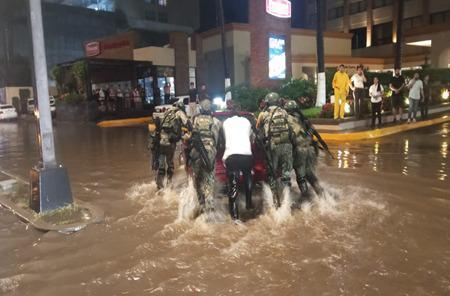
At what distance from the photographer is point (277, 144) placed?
6.48m

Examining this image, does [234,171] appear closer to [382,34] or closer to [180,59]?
[180,59]

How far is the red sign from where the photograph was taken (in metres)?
37.0

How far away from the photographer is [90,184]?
360 inches

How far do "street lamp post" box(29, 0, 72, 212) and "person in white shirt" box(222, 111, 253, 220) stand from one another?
2561 mm

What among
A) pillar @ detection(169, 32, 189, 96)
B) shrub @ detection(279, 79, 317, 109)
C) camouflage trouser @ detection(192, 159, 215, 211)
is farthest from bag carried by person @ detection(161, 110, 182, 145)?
pillar @ detection(169, 32, 189, 96)

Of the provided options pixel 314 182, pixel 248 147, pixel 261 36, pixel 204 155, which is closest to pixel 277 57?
pixel 261 36

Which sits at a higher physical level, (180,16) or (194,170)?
(180,16)

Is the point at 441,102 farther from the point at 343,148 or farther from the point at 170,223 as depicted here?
the point at 170,223

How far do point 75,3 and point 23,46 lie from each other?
569 inches

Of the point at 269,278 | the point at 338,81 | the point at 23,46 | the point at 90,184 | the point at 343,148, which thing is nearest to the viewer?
the point at 269,278

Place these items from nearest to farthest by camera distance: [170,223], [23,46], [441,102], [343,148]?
[170,223], [343,148], [441,102], [23,46]

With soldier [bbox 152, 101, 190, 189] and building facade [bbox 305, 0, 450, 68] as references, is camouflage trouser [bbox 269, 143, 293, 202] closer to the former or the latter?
soldier [bbox 152, 101, 190, 189]

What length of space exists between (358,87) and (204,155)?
1021cm

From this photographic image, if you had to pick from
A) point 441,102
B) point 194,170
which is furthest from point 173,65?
point 194,170
